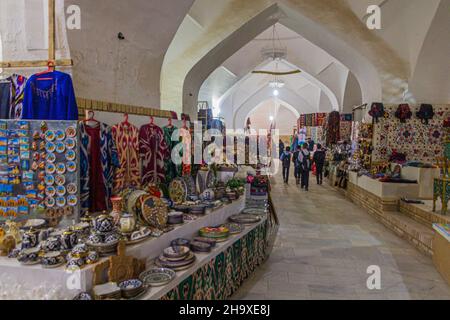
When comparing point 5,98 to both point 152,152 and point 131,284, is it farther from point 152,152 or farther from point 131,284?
point 131,284

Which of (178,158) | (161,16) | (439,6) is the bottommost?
(178,158)

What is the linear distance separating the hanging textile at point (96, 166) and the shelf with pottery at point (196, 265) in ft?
3.23

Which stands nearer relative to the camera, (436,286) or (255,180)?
(436,286)

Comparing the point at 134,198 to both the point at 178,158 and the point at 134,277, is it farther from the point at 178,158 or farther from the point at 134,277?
the point at 178,158

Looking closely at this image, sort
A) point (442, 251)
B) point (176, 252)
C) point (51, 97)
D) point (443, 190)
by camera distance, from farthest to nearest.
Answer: point (443, 190) < point (442, 251) < point (51, 97) < point (176, 252)

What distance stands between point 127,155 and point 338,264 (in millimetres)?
2953

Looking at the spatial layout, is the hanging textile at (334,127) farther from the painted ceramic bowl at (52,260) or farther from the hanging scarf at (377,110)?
the painted ceramic bowl at (52,260)

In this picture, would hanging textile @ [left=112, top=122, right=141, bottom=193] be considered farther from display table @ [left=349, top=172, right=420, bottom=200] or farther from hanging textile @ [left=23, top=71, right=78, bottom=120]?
display table @ [left=349, top=172, right=420, bottom=200]

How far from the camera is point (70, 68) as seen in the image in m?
3.25

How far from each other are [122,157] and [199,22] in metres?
5.27

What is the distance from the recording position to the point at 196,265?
95.4 inches

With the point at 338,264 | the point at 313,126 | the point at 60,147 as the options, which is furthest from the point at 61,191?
the point at 313,126

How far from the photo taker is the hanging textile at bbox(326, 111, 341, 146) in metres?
12.7
